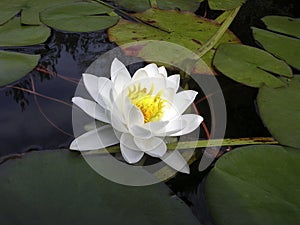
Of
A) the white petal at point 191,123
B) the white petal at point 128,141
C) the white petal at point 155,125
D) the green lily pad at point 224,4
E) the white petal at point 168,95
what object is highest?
the green lily pad at point 224,4

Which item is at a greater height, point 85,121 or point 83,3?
point 83,3

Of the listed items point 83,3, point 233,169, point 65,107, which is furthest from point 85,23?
point 233,169

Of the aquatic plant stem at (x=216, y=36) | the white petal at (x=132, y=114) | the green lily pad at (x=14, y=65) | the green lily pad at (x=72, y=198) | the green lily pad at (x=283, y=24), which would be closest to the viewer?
the green lily pad at (x=72, y=198)

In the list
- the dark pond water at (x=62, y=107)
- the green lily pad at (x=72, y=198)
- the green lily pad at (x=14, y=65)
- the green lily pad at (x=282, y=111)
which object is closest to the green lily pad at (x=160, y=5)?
the dark pond water at (x=62, y=107)

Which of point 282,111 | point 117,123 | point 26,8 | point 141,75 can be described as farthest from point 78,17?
point 282,111

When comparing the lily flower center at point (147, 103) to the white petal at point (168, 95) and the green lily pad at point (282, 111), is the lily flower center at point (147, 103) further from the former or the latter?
the green lily pad at point (282, 111)

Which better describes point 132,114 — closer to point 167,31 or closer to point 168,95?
point 168,95

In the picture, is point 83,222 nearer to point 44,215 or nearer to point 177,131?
point 44,215
